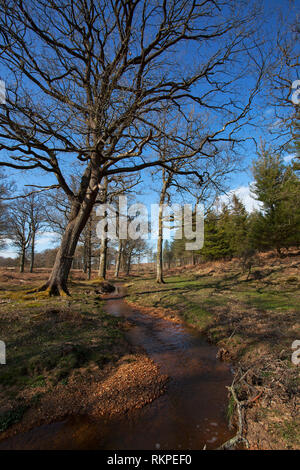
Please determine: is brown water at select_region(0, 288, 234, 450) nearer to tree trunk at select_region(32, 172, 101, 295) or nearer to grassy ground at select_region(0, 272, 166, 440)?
grassy ground at select_region(0, 272, 166, 440)

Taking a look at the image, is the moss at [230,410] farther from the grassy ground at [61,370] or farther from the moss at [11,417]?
the moss at [11,417]

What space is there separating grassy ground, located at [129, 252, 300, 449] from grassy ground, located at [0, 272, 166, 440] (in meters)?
1.75

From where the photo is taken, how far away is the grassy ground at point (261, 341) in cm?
283

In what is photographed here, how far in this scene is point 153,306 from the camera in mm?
11445

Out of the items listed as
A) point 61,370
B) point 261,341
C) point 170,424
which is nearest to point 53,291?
point 61,370

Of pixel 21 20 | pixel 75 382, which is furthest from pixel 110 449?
pixel 21 20

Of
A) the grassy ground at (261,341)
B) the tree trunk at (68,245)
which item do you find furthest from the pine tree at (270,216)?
the tree trunk at (68,245)

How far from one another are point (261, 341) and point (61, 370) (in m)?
4.94

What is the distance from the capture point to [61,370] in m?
3.97

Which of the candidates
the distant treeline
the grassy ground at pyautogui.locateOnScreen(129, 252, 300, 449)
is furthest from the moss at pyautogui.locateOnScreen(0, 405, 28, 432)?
the distant treeline

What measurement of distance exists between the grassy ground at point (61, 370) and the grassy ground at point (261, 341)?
175 cm

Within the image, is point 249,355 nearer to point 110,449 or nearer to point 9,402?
point 110,449

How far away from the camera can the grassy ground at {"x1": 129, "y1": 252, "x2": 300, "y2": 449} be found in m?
2.83

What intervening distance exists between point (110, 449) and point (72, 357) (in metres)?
2.08
